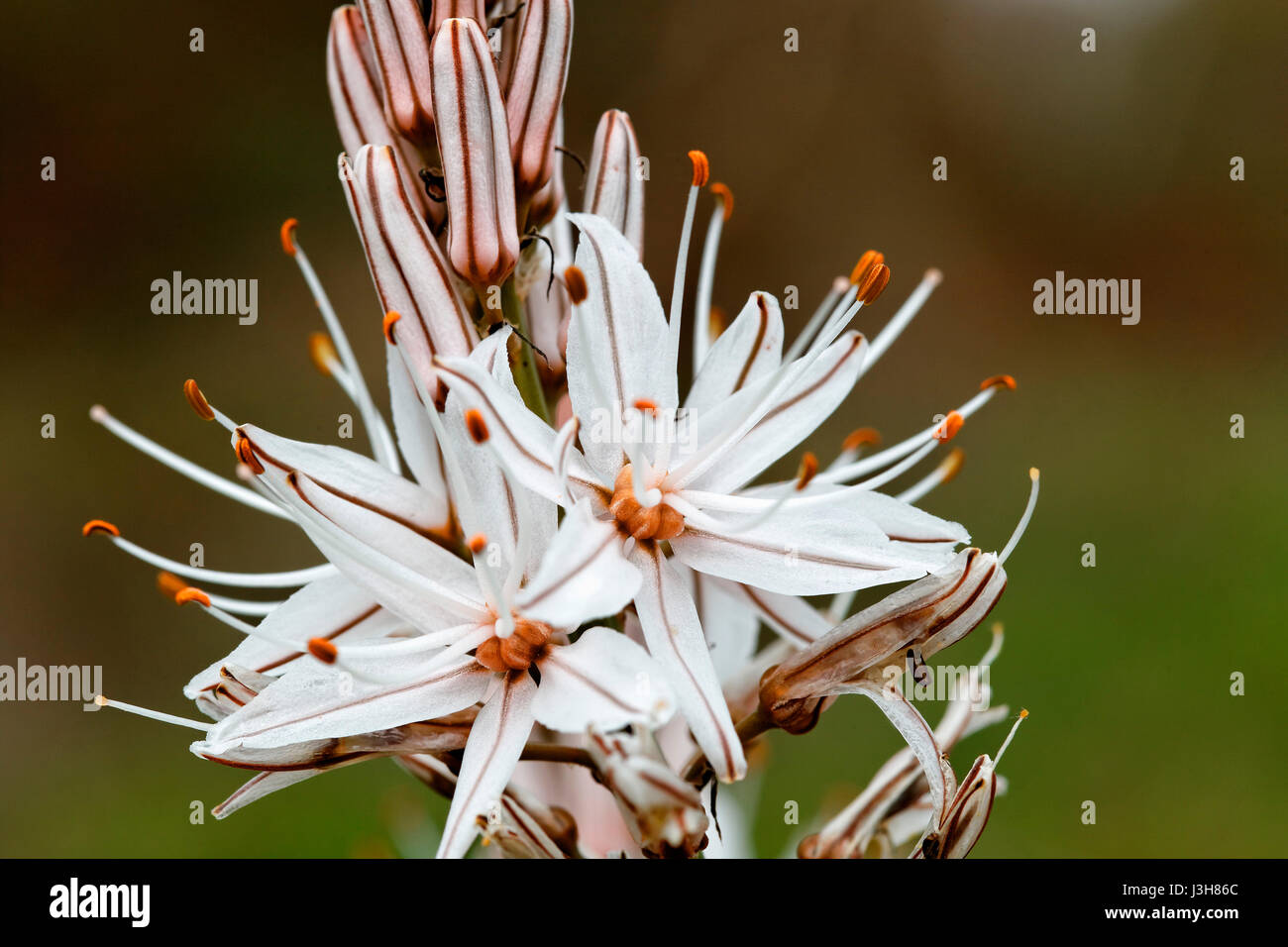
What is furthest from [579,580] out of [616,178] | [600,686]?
[616,178]

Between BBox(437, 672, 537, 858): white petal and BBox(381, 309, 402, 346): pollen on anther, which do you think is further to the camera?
BBox(381, 309, 402, 346): pollen on anther

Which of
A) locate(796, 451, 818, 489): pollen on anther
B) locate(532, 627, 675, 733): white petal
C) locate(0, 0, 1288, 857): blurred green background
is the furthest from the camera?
locate(0, 0, 1288, 857): blurred green background

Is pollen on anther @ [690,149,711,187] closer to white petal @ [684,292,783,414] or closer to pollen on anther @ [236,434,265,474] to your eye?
white petal @ [684,292,783,414]

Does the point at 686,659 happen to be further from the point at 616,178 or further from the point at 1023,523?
the point at 616,178

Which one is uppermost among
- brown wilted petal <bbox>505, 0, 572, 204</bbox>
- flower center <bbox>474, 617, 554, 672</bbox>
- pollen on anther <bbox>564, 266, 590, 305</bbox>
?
brown wilted petal <bbox>505, 0, 572, 204</bbox>

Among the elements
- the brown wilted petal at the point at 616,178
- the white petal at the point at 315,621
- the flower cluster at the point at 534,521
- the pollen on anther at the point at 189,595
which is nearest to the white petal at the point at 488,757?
the flower cluster at the point at 534,521

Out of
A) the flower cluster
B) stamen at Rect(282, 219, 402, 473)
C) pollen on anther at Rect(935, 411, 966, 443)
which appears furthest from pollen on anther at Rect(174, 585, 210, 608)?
pollen on anther at Rect(935, 411, 966, 443)
